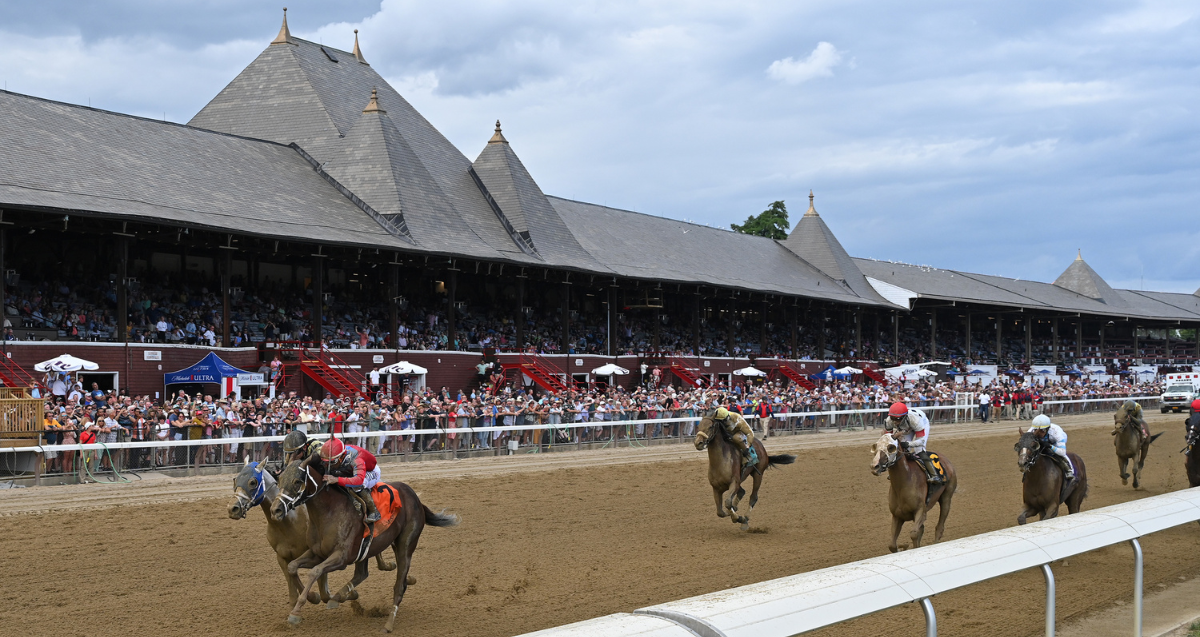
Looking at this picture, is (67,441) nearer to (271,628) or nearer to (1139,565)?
(271,628)

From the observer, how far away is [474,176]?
136 ft

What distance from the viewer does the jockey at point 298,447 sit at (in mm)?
8312

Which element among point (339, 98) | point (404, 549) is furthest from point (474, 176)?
point (404, 549)

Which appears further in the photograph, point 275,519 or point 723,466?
point 723,466

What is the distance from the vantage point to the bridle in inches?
316

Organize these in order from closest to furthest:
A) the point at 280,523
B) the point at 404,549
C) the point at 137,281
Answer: the point at 280,523
the point at 404,549
the point at 137,281

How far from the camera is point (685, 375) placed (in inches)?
1545

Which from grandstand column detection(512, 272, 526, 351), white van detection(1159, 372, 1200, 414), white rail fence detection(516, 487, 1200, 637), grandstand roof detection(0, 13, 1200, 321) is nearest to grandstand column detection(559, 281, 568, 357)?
grandstand roof detection(0, 13, 1200, 321)

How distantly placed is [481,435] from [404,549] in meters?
14.9

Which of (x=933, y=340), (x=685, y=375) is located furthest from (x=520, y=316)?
(x=933, y=340)

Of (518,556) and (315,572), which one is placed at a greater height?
(315,572)

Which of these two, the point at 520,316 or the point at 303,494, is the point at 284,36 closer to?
the point at 520,316

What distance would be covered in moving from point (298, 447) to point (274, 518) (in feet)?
1.85

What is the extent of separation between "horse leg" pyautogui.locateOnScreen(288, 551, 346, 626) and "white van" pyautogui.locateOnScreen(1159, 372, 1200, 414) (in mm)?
44531
